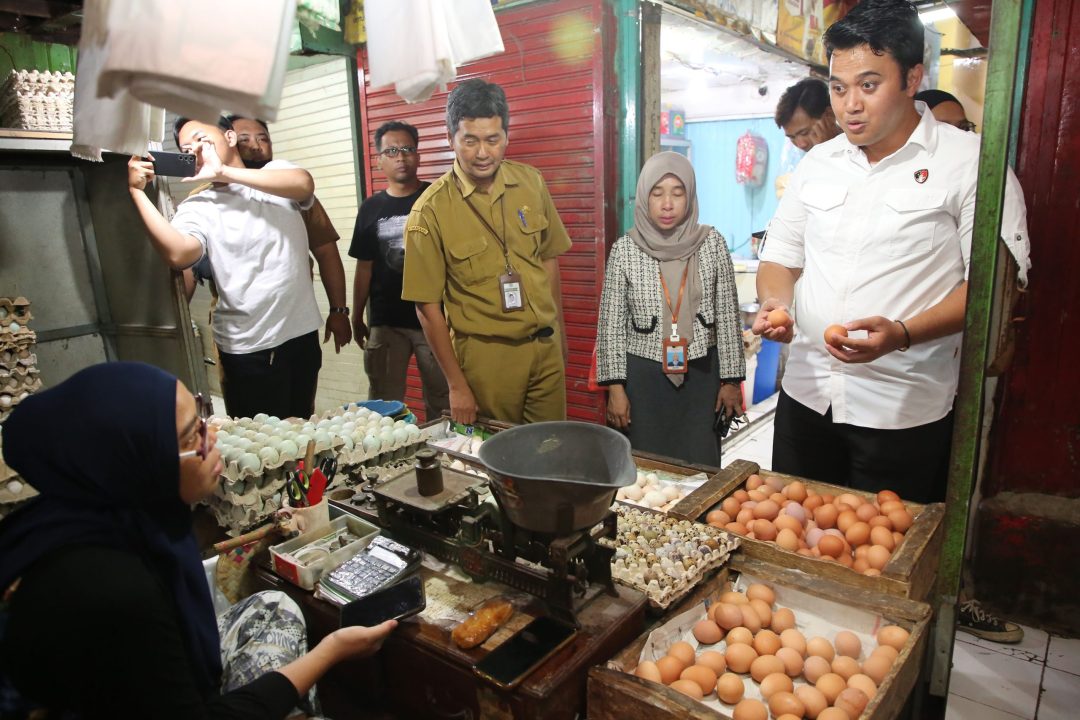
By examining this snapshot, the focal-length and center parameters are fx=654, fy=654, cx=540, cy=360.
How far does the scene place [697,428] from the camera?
3.21 metres

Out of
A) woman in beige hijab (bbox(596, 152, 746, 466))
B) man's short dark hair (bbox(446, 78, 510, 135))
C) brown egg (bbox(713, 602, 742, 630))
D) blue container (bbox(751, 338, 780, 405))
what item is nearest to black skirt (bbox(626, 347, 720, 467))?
woman in beige hijab (bbox(596, 152, 746, 466))

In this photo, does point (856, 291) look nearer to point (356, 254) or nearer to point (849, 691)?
point (849, 691)

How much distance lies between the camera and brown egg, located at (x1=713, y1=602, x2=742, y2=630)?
173cm

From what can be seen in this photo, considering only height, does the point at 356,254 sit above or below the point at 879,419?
above

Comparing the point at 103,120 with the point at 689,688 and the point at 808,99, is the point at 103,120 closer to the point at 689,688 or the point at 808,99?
the point at 689,688

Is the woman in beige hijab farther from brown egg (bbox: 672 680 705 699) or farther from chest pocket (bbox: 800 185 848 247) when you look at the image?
brown egg (bbox: 672 680 705 699)

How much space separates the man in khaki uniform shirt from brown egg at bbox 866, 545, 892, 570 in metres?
1.73

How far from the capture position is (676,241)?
10.3 ft

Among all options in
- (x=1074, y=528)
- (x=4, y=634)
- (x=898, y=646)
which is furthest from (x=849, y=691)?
(x=1074, y=528)

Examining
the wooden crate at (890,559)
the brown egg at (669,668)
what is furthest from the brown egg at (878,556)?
the brown egg at (669,668)

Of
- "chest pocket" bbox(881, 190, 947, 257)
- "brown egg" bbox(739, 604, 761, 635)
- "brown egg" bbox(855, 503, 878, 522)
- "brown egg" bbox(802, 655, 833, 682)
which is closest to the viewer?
"brown egg" bbox(802, 655, 833, 682)

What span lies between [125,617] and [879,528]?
1.98 meters

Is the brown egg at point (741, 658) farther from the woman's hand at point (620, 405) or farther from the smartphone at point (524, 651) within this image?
the woman's hand at point (620, 405)

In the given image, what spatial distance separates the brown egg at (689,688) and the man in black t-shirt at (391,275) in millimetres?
2785
